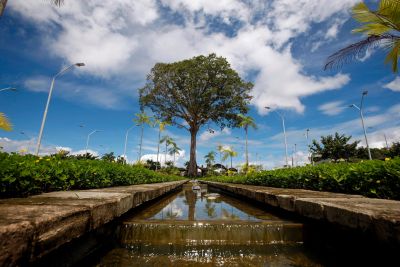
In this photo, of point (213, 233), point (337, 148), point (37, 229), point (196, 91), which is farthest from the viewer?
point (337, 148)

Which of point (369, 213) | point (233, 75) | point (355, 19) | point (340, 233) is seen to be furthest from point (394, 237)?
point (233, 75)

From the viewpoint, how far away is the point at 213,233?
290 cm

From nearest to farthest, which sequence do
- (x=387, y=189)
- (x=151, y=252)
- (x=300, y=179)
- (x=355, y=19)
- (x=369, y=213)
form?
(x=369, y=213) < (x=151, y=252) < (x=387, y=189) < (x=300, y=179) < (x=355, y=19)

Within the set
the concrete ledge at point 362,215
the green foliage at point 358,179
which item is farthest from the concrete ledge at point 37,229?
the green foliage at point 358,179

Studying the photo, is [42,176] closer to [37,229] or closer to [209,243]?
[37,229]

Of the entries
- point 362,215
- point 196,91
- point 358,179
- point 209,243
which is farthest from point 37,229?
point 196,91

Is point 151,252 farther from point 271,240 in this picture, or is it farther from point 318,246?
point 318,246

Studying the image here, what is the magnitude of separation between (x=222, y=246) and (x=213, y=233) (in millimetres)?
192

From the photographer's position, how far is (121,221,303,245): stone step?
113 inches

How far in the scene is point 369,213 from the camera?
1.72 meters

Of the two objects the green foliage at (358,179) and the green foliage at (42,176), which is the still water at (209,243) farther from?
the green foliage at (358,179)

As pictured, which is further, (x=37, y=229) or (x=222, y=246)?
(x=222, y=246)

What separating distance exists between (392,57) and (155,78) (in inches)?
1115

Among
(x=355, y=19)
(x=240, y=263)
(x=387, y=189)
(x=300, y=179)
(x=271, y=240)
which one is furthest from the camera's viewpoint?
(x=355, y=19)
